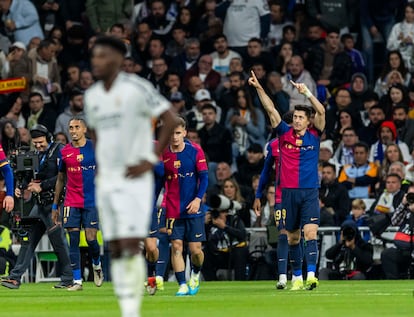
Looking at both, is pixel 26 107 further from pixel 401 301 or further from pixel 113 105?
pixel 113 105

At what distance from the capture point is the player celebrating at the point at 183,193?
1903 cm

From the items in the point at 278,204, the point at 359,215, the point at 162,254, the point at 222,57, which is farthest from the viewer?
the point at 222,57

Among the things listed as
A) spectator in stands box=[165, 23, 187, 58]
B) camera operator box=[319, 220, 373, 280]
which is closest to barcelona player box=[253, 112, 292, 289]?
camera operator box=[319, 220, 373, 280]

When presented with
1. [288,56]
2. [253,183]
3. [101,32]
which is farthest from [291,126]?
[101,32]

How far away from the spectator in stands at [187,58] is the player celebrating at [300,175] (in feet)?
38.3

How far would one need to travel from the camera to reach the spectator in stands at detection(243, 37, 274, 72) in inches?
1229

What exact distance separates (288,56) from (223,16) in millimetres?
2236

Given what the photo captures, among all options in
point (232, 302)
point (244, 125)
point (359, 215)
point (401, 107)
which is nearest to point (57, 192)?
point (232, 302)

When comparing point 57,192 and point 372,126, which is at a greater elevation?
point 372,126

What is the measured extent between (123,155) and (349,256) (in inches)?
553

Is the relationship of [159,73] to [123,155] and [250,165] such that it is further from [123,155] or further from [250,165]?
[123,155]

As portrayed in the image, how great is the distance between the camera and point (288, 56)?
3120cm

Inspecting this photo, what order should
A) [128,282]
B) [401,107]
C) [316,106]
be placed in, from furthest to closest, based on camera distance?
1. [401,107]
2. [316,106]
3. [128,282]

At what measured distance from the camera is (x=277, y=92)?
99.3ft
